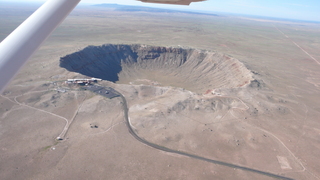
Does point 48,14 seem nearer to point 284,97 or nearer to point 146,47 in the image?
point 284,97

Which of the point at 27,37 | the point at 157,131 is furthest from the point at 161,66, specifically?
the point at 27,37

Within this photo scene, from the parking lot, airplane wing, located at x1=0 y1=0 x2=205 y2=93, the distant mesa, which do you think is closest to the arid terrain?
the parking lot

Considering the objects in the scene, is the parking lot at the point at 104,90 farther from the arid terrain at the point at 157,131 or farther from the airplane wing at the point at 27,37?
the airplane wing at the point at 27,37

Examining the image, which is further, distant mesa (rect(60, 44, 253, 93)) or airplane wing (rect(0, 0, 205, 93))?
distant mesa (rect(60, 44, 253, 93))

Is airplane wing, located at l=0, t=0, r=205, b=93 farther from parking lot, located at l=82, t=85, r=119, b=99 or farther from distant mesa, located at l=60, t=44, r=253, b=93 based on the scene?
distant mesa, located at l=60, t=44, r=253, b=93

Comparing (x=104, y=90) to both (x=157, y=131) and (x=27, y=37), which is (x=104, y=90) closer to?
(x=157, y=131)

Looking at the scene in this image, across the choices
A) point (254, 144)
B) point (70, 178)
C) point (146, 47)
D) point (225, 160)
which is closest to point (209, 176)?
point (225, 160)

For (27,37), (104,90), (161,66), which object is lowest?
(161,66)
